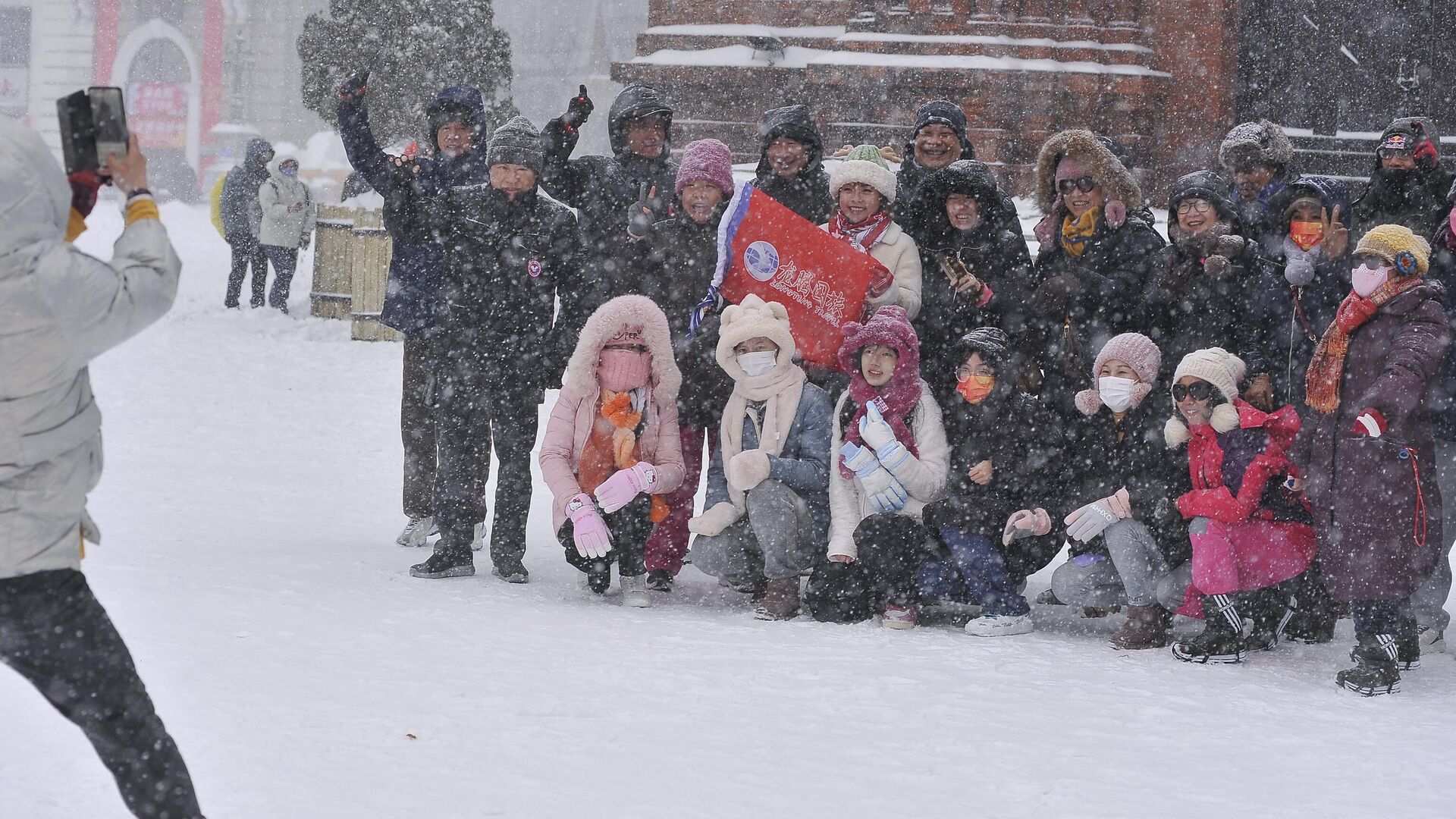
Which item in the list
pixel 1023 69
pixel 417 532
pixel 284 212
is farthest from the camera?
pixel 284 212

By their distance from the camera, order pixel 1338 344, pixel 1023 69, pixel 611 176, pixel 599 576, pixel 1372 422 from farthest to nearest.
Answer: pixel 1023 69, pixel 611 176, pixel 599 576, pixel 1338 344, pixel 1372 422

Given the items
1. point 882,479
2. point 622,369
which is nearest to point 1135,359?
point 882,479

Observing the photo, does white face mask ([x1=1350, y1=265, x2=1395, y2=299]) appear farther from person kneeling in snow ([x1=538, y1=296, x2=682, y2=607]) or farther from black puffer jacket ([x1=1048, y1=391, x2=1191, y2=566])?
person kneeling in snow ([x1=538, y1=296, x2=682, y2=607])

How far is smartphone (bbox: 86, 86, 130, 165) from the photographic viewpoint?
3.30 metres

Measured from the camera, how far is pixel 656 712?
4691 mm

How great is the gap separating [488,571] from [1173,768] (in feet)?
12.0

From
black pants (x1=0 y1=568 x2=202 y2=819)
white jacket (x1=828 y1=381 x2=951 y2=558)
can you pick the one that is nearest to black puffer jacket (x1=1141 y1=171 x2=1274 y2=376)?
white jacket (x1=828 y1=381 x2=951 y2=558)

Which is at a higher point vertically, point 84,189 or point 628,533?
point 84,189

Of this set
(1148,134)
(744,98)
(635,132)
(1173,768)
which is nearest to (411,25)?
(744,98)

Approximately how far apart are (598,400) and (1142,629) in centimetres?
241

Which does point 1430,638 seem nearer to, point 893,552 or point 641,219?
point 893,552

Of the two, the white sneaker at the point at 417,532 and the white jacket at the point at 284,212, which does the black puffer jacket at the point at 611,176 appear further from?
the white jacket at the point at 284,212

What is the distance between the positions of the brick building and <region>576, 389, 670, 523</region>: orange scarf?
972cm

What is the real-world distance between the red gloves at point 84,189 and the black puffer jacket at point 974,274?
388cm
